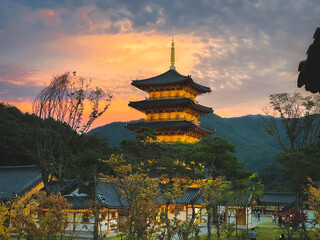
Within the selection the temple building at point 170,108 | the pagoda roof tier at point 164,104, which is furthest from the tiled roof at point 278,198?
the pagoda roof tier at point 164,104

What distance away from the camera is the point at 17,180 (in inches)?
1534

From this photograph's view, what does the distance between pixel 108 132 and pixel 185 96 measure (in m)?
133

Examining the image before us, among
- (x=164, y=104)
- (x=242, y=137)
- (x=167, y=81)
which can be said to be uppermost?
(x=242, y=137)

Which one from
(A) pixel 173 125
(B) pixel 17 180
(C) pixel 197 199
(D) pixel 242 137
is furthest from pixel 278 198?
(D) pixel 242 137

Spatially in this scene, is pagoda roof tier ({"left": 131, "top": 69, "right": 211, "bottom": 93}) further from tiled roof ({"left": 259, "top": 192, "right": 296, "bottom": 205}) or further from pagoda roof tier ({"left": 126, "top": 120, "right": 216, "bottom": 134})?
tiled roof ({"left": 259, "top": 192, "right": 296, "bottom": 205})

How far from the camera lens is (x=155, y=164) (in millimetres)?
35969

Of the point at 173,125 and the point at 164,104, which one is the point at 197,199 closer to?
the point at 173,125

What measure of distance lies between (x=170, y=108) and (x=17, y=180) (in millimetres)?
23028

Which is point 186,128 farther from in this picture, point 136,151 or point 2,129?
point 2,129

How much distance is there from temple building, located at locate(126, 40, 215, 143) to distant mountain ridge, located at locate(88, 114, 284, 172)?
8123 centimetres

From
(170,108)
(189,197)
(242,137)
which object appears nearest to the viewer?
(189,197)

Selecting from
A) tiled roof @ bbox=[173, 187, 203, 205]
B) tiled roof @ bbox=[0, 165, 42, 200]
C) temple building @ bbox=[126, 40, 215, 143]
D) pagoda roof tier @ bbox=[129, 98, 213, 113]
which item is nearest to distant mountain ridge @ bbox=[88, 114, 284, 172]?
temple building @ bbox=[126, 40, 215, 143]

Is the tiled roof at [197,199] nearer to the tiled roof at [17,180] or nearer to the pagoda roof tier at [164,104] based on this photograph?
the pagoda roof tier at [164,104]

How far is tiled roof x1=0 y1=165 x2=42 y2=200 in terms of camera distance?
36656mm
